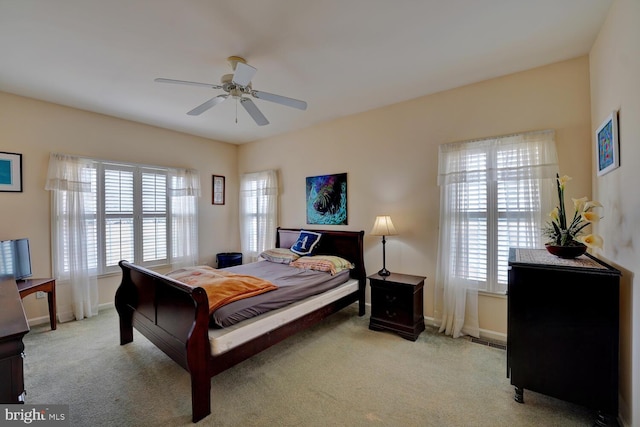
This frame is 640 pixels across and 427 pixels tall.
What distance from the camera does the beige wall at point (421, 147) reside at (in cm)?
262

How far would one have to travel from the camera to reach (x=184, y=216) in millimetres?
4777

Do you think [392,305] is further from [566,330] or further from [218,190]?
[218,190]

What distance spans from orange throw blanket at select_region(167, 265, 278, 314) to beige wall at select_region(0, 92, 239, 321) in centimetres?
205

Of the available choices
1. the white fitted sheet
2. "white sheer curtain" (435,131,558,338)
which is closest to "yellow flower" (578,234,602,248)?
"white sheer curtain" (435,131,558,338)

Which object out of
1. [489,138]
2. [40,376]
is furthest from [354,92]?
[40,376]

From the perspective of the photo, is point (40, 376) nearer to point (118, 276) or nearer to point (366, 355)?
point (118, 276)

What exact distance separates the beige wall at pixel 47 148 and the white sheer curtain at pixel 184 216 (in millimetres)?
267

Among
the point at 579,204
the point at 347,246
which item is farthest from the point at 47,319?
the point at 579,204

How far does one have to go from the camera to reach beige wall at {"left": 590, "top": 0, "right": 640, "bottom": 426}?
161cm

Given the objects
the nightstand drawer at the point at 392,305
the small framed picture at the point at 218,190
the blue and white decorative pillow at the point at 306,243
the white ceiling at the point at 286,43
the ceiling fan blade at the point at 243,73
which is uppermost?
the white ceiling at the point at 286,43

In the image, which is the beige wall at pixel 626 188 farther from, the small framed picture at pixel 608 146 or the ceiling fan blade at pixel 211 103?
the ceiling fan blade at pixel 211 103

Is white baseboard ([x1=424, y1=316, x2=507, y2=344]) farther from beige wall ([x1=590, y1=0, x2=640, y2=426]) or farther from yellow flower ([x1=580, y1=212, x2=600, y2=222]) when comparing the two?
yellow flower ([x1=580, y1=212, x2=600, y2=222])

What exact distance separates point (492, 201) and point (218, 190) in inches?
177

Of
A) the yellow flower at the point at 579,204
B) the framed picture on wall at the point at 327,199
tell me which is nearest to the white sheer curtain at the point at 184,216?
the framed picture on wall at the point at 327,199
